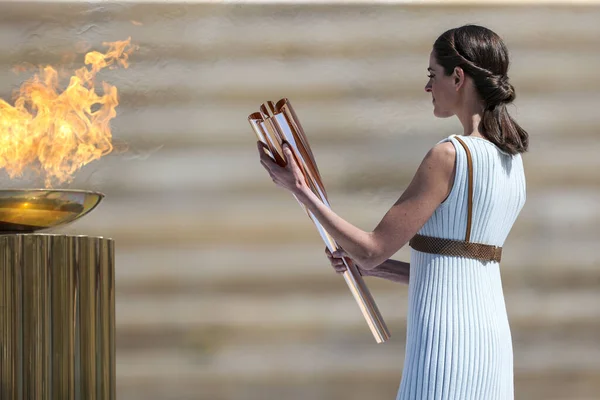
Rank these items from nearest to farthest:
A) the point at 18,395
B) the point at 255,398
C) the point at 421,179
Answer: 1. the point at 421,179
2. the point at 18,395
3. the point at 255,398

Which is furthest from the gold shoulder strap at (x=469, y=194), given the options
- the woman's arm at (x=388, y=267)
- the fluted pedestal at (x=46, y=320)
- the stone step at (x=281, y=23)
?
the stone step at (x=281, y=23)

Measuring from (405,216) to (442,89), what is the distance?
0.33m

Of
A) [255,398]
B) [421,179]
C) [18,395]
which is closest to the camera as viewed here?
[421,179]

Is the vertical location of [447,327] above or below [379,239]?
below

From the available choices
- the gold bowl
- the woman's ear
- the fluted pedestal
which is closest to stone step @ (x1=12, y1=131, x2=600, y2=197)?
the gold bowl

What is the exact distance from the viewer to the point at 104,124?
13.1 feet

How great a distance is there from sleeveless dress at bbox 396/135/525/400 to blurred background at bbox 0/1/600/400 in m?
2.02

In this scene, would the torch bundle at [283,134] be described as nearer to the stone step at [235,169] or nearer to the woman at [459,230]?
the woman at [459,230]

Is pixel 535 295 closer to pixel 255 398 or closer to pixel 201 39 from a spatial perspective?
pixel 255 398

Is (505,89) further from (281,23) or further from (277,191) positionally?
(281,23)

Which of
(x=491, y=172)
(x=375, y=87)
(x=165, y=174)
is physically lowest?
(x=491, y=172)

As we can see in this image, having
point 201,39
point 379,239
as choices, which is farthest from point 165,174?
point 379,239

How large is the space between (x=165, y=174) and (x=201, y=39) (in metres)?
0.61

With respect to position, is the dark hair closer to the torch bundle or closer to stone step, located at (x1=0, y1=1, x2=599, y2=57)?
the torch bundle
